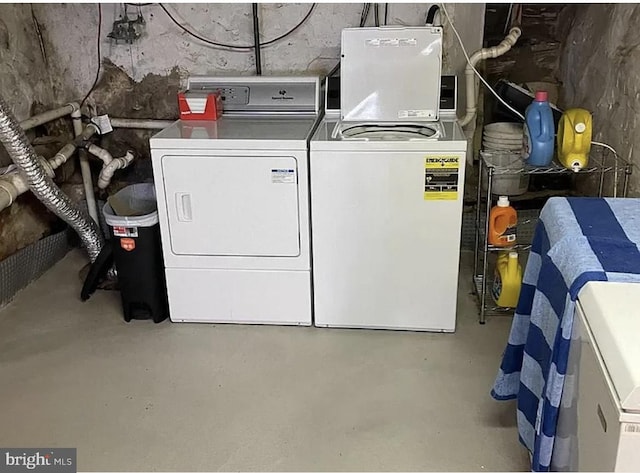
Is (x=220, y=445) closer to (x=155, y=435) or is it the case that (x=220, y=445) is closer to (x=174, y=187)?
(x=155, y=435)

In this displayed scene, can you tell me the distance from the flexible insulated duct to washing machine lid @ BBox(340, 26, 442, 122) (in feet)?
4.36

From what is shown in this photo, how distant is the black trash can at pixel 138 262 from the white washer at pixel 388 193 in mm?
676

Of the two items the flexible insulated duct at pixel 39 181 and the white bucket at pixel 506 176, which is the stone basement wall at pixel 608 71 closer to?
the white bucket at pixel 506 176

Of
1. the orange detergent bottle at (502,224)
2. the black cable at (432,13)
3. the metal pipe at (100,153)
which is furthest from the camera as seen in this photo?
the metal pipe at (100,153)

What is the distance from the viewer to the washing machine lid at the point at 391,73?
275cm

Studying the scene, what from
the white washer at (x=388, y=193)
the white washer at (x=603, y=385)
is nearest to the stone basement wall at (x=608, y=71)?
the white washer at (x=388, y=193)

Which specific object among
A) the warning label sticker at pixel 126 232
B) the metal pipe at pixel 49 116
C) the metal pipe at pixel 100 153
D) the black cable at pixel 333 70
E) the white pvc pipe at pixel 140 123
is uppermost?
the black cable at pixel 333 70

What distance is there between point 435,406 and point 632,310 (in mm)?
1053

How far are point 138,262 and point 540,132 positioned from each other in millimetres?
1705

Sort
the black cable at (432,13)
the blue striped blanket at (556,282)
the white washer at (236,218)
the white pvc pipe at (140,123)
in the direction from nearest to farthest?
the blue striped blanket at (556,282), the white washer at (236,218), the black cable at (432,13), the white pvc pipe at (140,123)

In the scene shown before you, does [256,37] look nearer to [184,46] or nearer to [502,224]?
[184,46]

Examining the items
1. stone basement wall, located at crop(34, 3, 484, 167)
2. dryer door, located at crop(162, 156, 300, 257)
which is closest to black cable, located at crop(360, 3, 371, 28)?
stone basement wall, located at crop(34, 3, 484, 167)

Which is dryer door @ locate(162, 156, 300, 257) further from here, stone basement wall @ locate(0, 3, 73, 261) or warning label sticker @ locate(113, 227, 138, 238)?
stone basement wall @ locate(0, 3, 73, 261)

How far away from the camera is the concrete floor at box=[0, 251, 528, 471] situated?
78.6 inches
